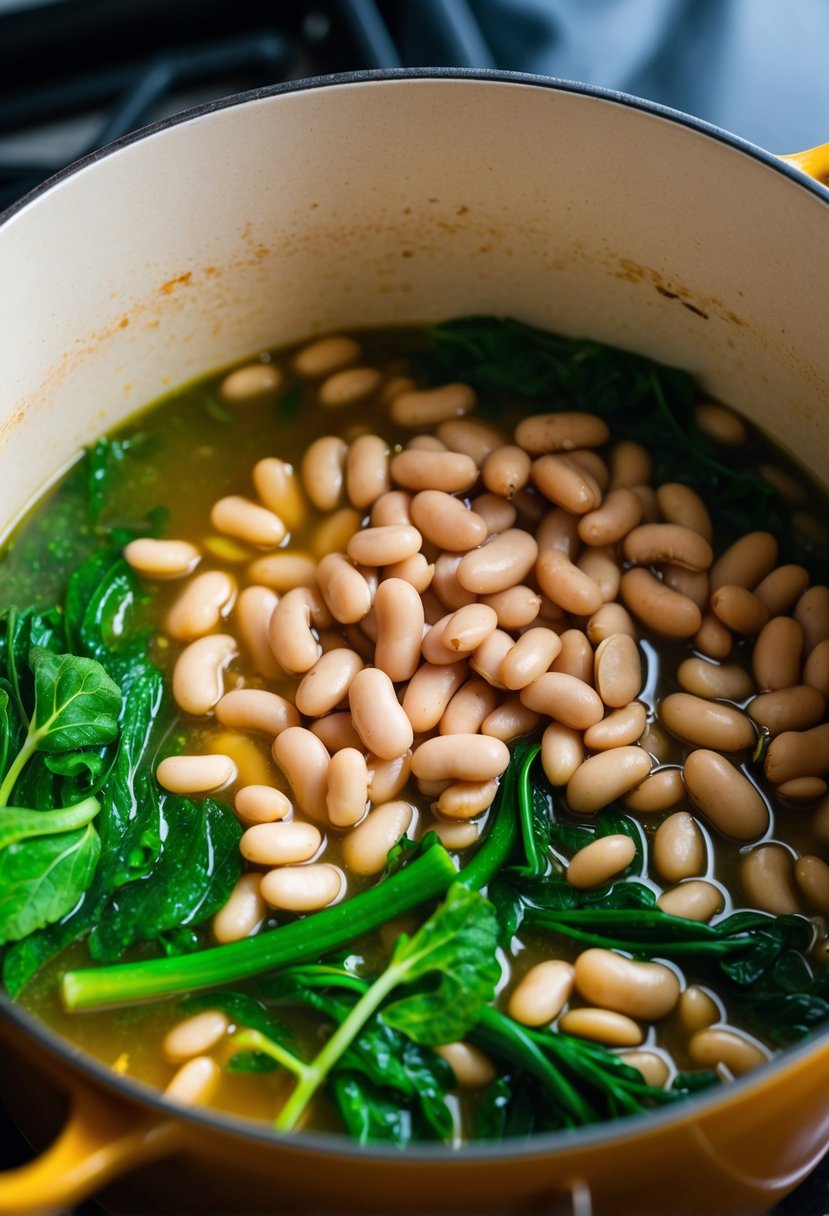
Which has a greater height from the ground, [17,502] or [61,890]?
[17,502]

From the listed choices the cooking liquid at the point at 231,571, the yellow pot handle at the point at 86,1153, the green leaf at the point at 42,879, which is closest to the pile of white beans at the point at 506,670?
the cooking liquid at the point at 231,571

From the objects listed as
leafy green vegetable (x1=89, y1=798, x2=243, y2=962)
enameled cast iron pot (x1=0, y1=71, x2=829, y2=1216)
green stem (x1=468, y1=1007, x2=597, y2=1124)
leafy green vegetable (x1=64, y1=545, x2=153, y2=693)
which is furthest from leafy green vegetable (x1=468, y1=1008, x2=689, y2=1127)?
leafy green vegetable (x1=64, y1=545, x2=153, y2=693)

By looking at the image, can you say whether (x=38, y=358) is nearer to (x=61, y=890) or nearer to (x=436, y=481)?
(x=436, y=481)

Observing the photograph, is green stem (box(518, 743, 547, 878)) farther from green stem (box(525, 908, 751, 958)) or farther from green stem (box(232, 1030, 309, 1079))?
green stem (box(232, 1030, 309, 1079))

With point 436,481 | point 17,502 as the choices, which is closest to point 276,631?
point 436,481

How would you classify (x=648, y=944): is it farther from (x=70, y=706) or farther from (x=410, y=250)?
(x=410, y=250)

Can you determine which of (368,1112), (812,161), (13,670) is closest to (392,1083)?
(368,1112)

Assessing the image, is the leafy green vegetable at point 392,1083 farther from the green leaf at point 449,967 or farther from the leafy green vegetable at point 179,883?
the leafy green vegetable at point 179,883
